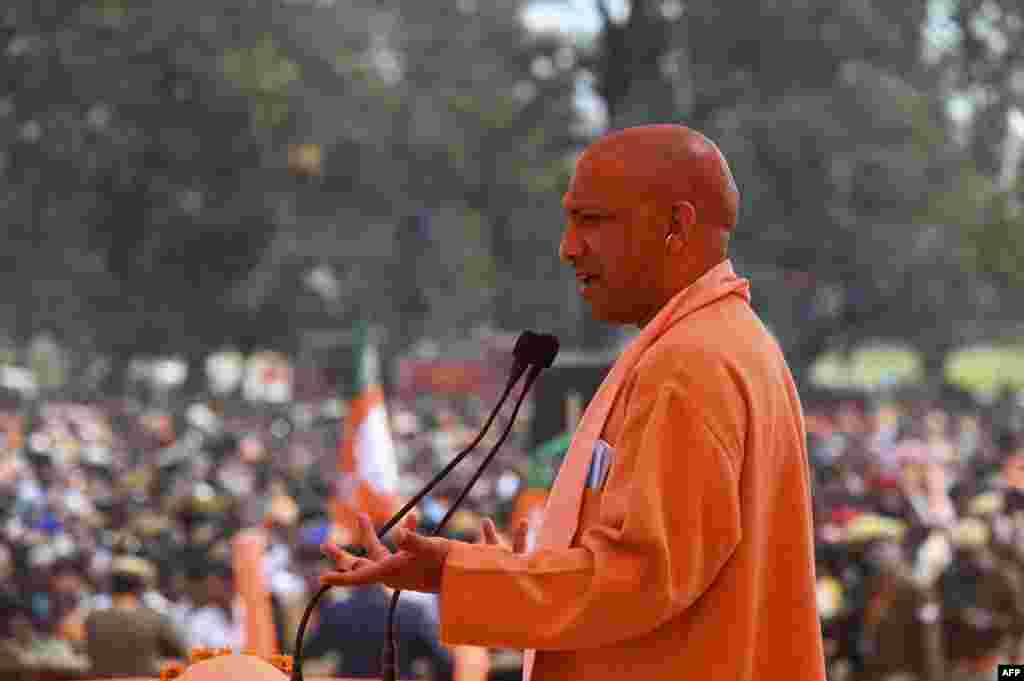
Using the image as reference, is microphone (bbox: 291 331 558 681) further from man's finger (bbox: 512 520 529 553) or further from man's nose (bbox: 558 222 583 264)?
man's finger (bbox: 512 520 529 553)

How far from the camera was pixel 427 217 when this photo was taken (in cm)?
4372

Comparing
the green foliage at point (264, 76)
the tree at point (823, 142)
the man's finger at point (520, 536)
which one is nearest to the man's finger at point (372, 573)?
the man's finger at point (520, 536)

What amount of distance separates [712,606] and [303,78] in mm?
38152

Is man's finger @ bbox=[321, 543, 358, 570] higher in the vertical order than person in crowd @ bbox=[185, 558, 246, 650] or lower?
higher

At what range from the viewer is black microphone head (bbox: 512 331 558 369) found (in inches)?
125

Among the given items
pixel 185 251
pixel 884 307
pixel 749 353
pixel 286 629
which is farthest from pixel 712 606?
pixel 884 307

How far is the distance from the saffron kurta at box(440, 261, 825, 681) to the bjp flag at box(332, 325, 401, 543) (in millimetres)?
6746

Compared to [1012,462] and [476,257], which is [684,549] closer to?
[1012,462]

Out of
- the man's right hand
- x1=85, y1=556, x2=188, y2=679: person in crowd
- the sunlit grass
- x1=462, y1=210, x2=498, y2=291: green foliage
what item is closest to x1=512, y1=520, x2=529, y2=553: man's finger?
the man's right hand

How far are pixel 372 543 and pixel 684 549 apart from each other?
0.44 meters

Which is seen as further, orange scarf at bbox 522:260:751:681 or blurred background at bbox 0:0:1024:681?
blurred background at bbox 0:0:1024:681

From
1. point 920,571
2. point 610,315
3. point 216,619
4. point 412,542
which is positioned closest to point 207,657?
point 412,542

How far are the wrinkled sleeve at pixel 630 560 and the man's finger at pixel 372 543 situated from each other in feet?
0.30

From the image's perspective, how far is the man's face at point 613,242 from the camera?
3.04 meters
